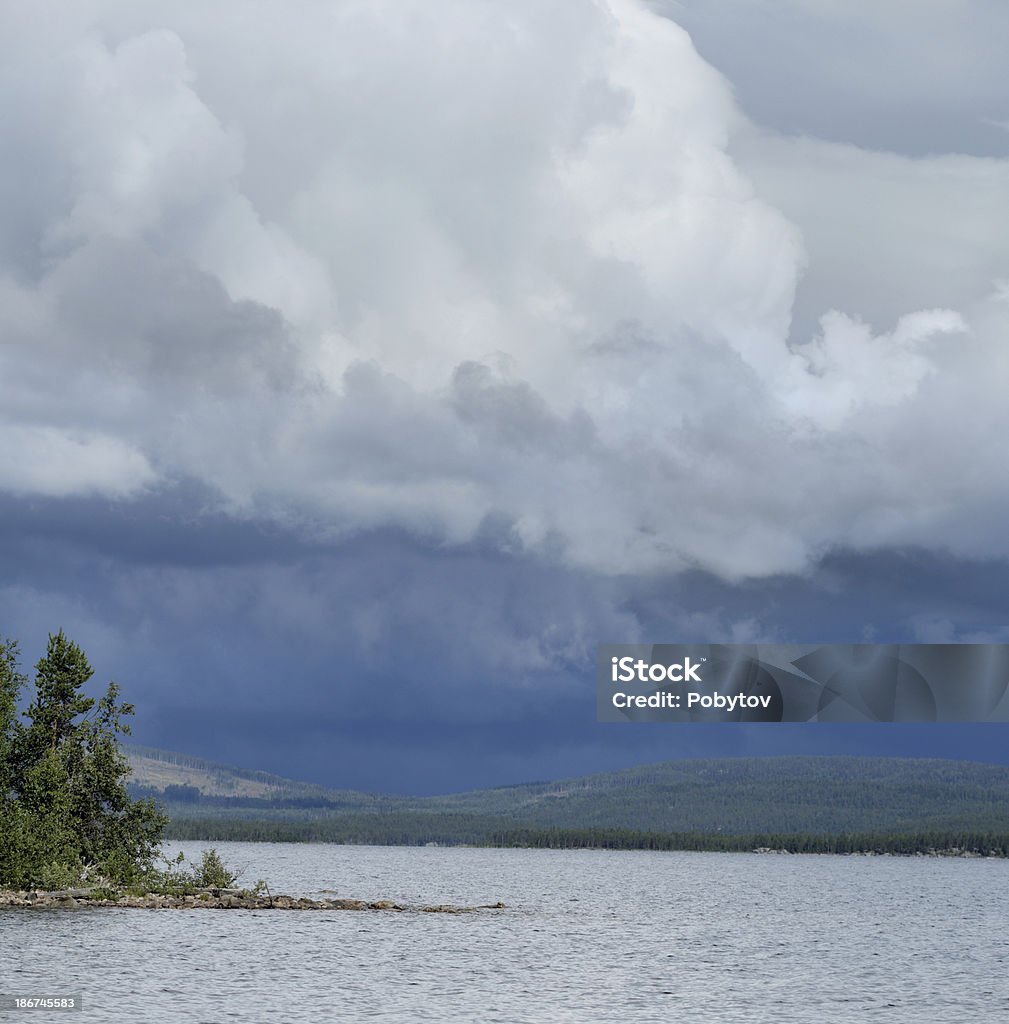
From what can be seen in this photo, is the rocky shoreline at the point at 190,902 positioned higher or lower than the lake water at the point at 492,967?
higher

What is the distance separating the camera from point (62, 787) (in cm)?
9694

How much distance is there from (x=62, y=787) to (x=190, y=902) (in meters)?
→ 15.8

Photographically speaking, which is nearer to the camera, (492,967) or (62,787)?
(492,967)

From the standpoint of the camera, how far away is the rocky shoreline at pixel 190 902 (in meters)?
95.9

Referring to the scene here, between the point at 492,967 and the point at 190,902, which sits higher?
the point at 190,902

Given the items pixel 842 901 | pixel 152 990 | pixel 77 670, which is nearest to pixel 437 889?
pixel 842 901

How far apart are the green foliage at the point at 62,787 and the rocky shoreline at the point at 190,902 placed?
1.19m

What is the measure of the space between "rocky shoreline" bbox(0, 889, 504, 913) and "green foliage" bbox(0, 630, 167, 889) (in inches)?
46.8

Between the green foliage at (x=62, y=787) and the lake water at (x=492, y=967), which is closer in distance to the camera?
the lake water at (x=492, y=967)

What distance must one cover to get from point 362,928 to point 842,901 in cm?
10229

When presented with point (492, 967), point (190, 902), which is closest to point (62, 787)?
point (190, 902)

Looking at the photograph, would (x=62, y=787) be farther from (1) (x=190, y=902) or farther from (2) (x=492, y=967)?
(2) (x=492, y=967)

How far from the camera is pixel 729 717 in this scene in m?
72.2

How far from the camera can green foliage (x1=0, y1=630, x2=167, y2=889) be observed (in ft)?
315
